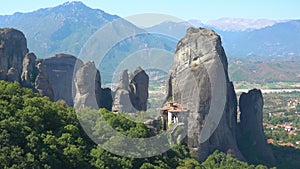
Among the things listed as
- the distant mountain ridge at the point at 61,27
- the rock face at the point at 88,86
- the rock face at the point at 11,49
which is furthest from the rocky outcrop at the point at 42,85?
the distant mountain ridge at the point at 61,27

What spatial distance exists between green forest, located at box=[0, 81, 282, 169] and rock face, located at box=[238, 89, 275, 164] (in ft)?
41.5

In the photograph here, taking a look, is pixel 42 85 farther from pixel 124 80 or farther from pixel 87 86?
pixel 124 80

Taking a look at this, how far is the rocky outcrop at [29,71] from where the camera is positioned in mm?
29112

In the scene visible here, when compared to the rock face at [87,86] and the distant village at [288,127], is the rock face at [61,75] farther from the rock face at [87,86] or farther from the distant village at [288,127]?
the distant village at [288,127]

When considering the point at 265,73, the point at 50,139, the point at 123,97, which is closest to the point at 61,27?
the point at 265,73

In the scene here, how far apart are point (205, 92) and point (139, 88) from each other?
19.5ft

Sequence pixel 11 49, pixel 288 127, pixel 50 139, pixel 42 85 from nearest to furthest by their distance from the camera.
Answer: pixel 50 139
pixel 42 85
pixel 11 49
pixel 288 127

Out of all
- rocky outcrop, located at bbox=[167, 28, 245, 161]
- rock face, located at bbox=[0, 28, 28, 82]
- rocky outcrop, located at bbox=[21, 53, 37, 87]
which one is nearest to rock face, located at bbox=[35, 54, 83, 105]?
rock face, located at bbox=[0, 28, 28, 82]

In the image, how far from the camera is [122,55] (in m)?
41.6

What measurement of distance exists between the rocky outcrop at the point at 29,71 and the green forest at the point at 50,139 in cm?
1236

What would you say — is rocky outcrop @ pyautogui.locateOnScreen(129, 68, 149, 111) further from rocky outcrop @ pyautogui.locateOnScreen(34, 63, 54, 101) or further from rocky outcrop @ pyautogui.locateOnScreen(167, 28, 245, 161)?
rocky outcrop @ pyautogui.locateOnScreen(34, 63, 54, 101)

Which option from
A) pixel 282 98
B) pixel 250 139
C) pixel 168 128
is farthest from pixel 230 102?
pixel 282 98

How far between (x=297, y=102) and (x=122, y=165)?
65461 mm

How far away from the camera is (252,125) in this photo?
29.4m
